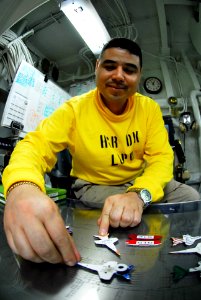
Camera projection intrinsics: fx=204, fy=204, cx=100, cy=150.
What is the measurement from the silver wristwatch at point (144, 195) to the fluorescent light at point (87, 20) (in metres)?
1.84

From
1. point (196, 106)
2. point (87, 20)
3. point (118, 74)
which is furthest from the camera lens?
point (196, 106)

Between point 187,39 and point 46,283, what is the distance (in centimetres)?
340

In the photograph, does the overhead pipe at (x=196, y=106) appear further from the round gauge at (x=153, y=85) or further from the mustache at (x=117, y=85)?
the mustache at (x=117, y=85)

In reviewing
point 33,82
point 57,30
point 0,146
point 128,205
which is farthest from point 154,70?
point 128,205

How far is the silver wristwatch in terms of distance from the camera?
0.60 m

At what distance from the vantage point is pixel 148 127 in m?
0.97

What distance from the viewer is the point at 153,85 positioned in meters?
3.21

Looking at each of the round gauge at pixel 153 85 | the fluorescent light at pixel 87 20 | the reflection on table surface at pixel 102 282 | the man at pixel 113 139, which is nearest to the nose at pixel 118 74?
the man at pixel 113 139

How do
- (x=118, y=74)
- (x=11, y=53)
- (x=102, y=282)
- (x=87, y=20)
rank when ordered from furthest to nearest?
(x=87, y=20)
(x=11, y=53)
(x=118, y=74)
(x=102, y=282)

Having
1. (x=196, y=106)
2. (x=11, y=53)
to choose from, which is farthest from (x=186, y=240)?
(x=196, y=106)

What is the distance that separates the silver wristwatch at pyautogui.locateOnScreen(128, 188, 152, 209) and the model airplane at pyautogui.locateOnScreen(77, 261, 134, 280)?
0.31 metres

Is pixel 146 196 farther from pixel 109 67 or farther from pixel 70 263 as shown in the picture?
pixel 109 67

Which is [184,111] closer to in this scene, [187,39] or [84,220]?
[187,39]

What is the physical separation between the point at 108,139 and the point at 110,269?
2.14ft
